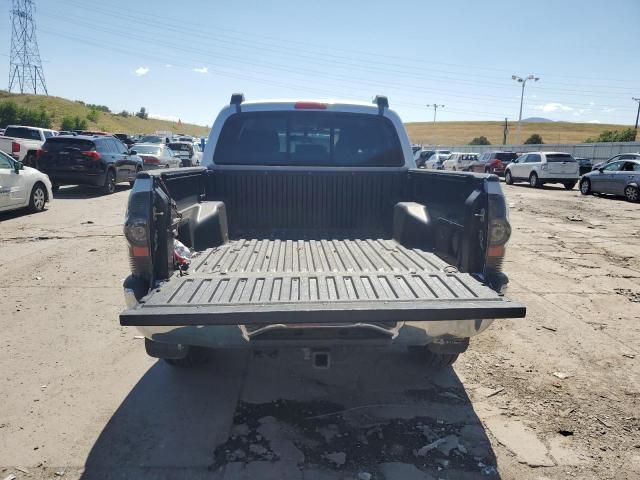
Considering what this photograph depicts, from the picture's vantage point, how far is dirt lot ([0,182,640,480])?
2.69 m

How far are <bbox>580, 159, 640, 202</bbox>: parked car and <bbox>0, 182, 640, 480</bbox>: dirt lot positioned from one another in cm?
1407

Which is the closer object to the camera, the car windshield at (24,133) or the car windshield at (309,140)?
the car windshield at (309,140)

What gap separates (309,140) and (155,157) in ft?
50.1

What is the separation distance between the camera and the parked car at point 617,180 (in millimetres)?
16984

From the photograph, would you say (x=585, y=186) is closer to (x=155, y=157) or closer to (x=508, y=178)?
(x=508, y=178)

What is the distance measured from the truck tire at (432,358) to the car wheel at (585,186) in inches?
734

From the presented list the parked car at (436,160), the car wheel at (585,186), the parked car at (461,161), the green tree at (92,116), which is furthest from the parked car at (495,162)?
the green tree at (92,116)

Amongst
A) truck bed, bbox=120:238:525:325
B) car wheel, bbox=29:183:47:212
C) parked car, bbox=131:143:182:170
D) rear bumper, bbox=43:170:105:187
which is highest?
parked car, bbox=131:143:182:170

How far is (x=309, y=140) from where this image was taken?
474cm

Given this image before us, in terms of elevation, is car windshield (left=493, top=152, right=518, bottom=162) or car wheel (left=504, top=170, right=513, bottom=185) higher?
car windshield (left=493, top=152, right=518, bottom=162)

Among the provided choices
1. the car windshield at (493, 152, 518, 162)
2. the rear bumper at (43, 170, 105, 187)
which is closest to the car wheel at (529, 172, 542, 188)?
the car windshield at (493, 152, 518, 162)

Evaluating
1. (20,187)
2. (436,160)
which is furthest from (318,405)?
(436,160)

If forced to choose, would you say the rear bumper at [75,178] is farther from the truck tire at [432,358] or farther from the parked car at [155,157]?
the truck tire at [432,358]

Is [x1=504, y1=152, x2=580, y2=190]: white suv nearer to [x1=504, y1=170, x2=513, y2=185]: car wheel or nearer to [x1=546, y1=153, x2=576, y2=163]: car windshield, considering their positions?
[x1=546, y1=153, x2=576, y2=163]: car windshield
